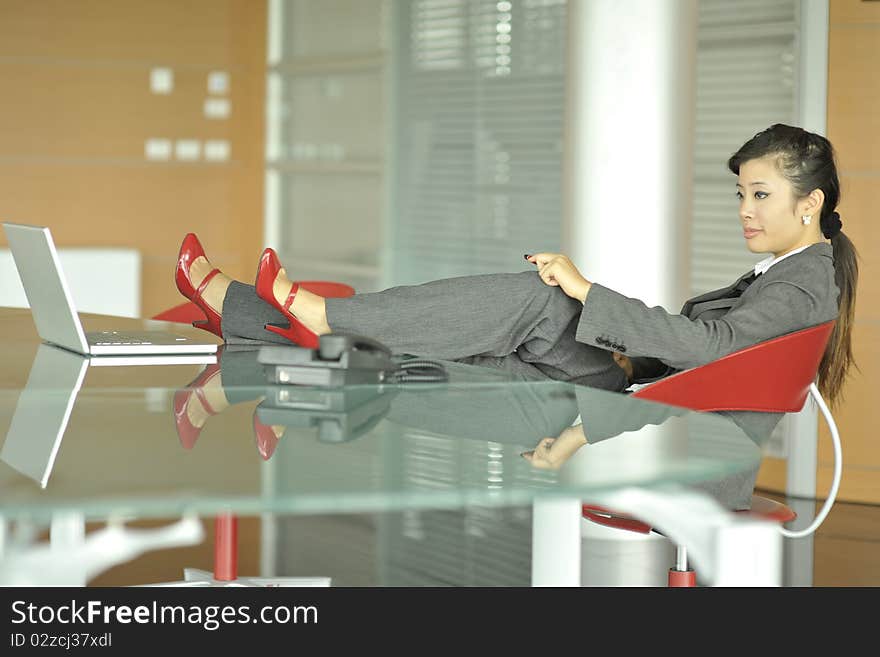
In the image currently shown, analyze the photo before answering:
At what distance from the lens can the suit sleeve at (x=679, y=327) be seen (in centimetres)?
241

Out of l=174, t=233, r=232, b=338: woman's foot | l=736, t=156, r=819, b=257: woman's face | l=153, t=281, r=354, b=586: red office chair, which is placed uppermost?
l=736, t=156, r=819, b=257: woman's face

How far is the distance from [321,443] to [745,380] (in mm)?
1071

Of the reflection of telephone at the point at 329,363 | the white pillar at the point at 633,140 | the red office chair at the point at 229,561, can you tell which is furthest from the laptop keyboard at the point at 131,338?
the white pillar at the point at 633,140

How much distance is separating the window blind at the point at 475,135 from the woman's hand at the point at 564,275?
3.04 metres

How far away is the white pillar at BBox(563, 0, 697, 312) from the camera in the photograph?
4.31 meters

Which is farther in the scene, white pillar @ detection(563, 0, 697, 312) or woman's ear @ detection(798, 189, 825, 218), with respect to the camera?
white pillar @ detection(563, 0, 697, 312)

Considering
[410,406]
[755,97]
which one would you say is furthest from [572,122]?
[410,406]

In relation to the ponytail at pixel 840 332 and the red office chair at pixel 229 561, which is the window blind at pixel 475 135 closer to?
the red office chair at pixel 229 561

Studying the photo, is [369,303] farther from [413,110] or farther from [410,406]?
[413,110]

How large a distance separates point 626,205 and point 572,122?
348 millimetres

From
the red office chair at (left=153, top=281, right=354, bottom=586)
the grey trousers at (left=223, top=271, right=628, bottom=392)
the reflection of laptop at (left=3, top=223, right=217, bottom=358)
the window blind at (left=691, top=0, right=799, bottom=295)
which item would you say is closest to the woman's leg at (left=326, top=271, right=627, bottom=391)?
the grey trousers at (left=223, top=271, right=628, bottom=392)

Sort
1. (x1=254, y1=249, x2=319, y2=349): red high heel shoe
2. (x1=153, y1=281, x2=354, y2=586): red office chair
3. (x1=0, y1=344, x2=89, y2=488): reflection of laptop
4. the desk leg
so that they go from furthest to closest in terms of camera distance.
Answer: (x1=153, y1=281, x2=354, y2=586): red office chair → (x1=254, y1=249, x2=319, y2=349): red high heel shoe → the desk leg → (x1=0, y1=344, x2=89, y2=488): reflection of laptop

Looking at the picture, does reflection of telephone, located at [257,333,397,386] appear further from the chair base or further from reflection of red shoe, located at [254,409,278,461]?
the chair base

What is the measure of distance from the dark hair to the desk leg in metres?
0.75
